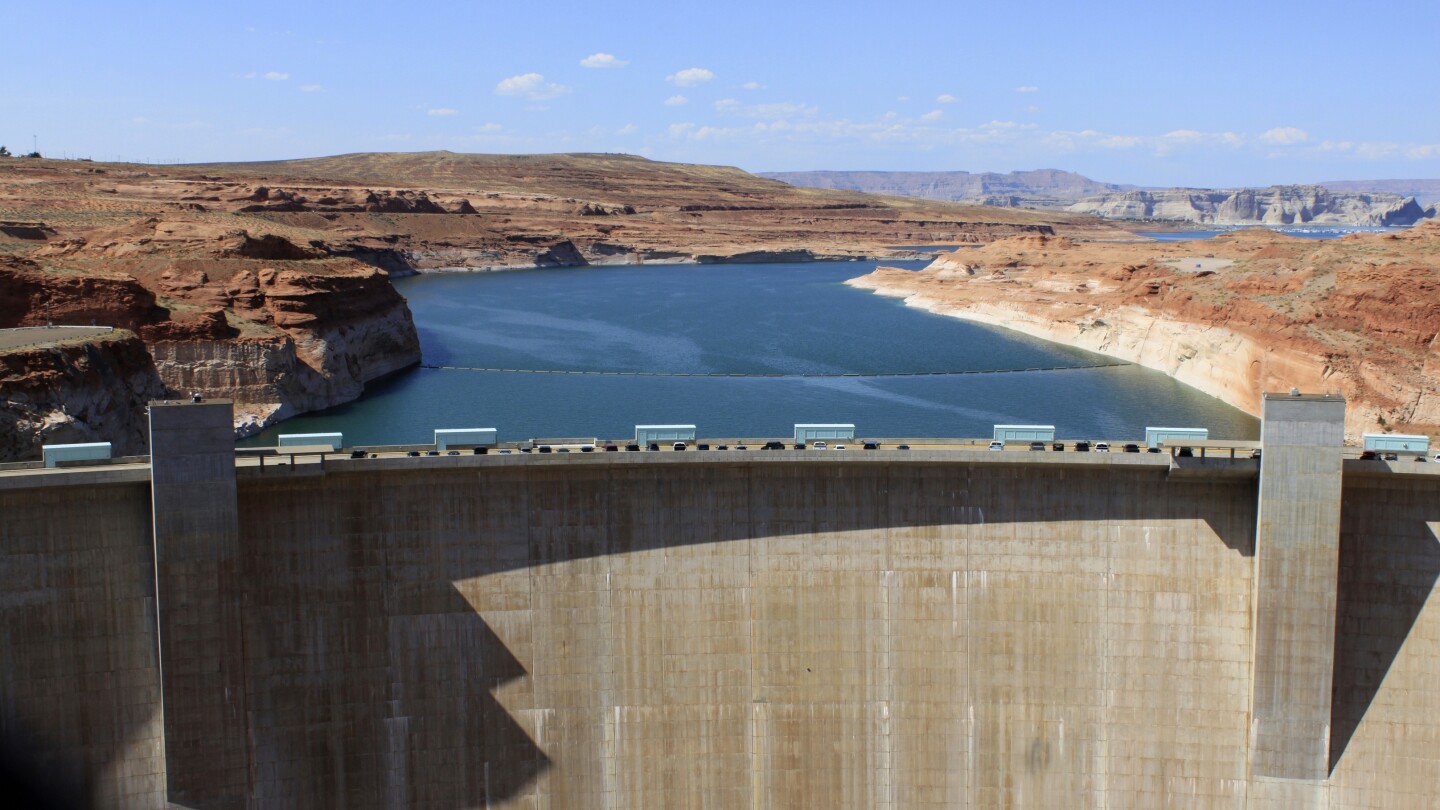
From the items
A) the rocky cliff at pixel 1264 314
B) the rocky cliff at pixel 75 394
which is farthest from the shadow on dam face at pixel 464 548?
the rocky cliff at pixel 1264 314

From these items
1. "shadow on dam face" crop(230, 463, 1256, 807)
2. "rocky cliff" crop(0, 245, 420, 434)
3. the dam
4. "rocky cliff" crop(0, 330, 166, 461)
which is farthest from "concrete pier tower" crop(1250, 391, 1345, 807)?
"rocky cliff" crop(0, 245, 420, 434)

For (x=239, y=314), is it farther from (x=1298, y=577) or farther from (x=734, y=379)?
(x=1298, y=577)

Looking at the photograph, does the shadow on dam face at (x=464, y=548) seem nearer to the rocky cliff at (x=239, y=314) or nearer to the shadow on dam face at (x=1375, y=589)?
the shadow on dam face at (x=1375, y=589)

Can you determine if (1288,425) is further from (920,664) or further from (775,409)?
(775,409)

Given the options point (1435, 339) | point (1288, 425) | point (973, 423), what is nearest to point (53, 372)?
point (1288, 425)

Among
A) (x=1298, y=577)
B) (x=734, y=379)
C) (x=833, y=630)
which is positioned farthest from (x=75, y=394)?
(x=734, y=379)

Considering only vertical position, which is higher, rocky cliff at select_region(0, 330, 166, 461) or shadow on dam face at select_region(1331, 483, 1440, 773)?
rocky cliff at select_region(0, 330, 166, 461)

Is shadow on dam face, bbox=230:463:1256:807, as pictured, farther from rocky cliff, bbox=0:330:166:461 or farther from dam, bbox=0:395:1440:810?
rocky cliff, bbox=0:330:166:461
